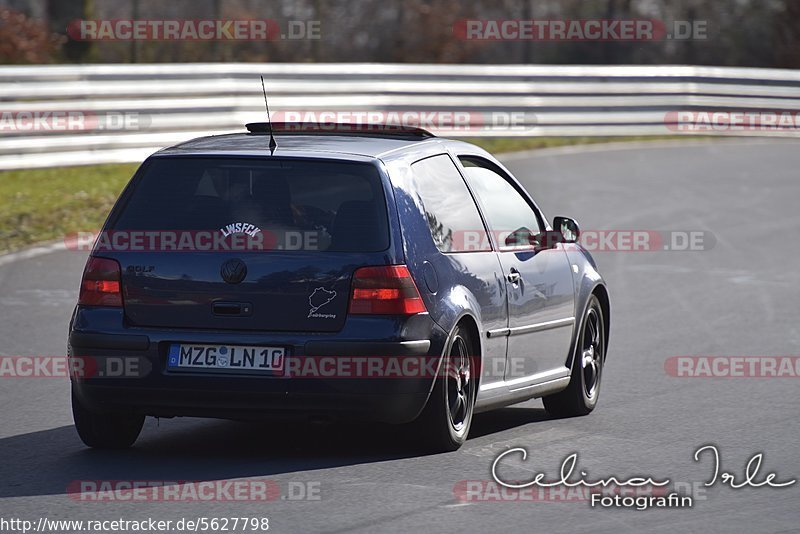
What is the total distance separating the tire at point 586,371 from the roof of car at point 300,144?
1.68m

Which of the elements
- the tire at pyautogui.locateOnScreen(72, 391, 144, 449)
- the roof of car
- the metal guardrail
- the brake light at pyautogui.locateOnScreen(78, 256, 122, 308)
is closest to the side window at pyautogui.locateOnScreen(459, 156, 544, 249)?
the roof of car

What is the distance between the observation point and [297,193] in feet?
24.8

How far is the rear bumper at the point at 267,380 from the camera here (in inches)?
289

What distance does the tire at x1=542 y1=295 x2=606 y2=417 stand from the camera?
9273 mm

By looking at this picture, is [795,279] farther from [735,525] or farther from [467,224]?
[735,525]

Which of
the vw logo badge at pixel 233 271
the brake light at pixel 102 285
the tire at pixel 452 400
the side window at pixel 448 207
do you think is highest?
the side window at pixel 448 207

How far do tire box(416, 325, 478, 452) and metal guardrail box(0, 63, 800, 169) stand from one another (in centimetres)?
1064

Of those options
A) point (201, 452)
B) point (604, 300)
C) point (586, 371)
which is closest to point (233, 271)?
point (201, 452)

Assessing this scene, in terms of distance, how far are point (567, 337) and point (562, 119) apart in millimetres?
17831

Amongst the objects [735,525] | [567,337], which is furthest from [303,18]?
[735,525]

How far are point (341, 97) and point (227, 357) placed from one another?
15.7 m

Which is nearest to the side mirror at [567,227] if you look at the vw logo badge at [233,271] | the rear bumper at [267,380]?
the rear bumper at [267,380]

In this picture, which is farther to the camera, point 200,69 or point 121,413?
point 200,69

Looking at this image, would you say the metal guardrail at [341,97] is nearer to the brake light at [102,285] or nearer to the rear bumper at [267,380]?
the brake light at [102,285]
